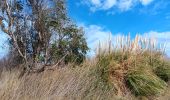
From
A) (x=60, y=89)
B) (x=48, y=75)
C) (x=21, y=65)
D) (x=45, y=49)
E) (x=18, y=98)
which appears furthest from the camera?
(x=45, y=49)

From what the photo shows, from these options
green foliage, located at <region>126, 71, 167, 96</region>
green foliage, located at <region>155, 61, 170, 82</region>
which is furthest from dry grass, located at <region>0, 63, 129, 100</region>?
green foliage, located at <region>155, 61, 170, 82</region>

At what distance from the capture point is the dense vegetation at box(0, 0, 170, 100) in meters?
13.7

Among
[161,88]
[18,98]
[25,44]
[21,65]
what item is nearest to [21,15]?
[25,44]

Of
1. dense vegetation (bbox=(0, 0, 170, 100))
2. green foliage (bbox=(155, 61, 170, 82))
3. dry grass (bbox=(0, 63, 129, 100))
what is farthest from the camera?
green foliage (bbox=(155, 61, 170, 82))

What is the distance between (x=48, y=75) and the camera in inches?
518

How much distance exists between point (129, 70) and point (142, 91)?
3.30 feet

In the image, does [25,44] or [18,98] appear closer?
[18,98]

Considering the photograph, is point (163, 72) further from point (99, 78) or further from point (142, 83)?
point (99, 78)

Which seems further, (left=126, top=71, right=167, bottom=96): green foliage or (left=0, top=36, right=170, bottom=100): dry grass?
(left=126, top=71, right=167, bottom=96): green foliage

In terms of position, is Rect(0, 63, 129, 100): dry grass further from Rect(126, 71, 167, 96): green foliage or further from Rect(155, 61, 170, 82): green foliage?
Rect(155, 61, 170, 82): green foliage

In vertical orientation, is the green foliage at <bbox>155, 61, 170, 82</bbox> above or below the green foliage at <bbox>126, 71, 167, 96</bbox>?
above

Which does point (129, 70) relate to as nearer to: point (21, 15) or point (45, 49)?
point (45, 49)

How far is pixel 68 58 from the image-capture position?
16.1 m

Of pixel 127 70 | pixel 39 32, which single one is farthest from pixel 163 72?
pixel 39 32
